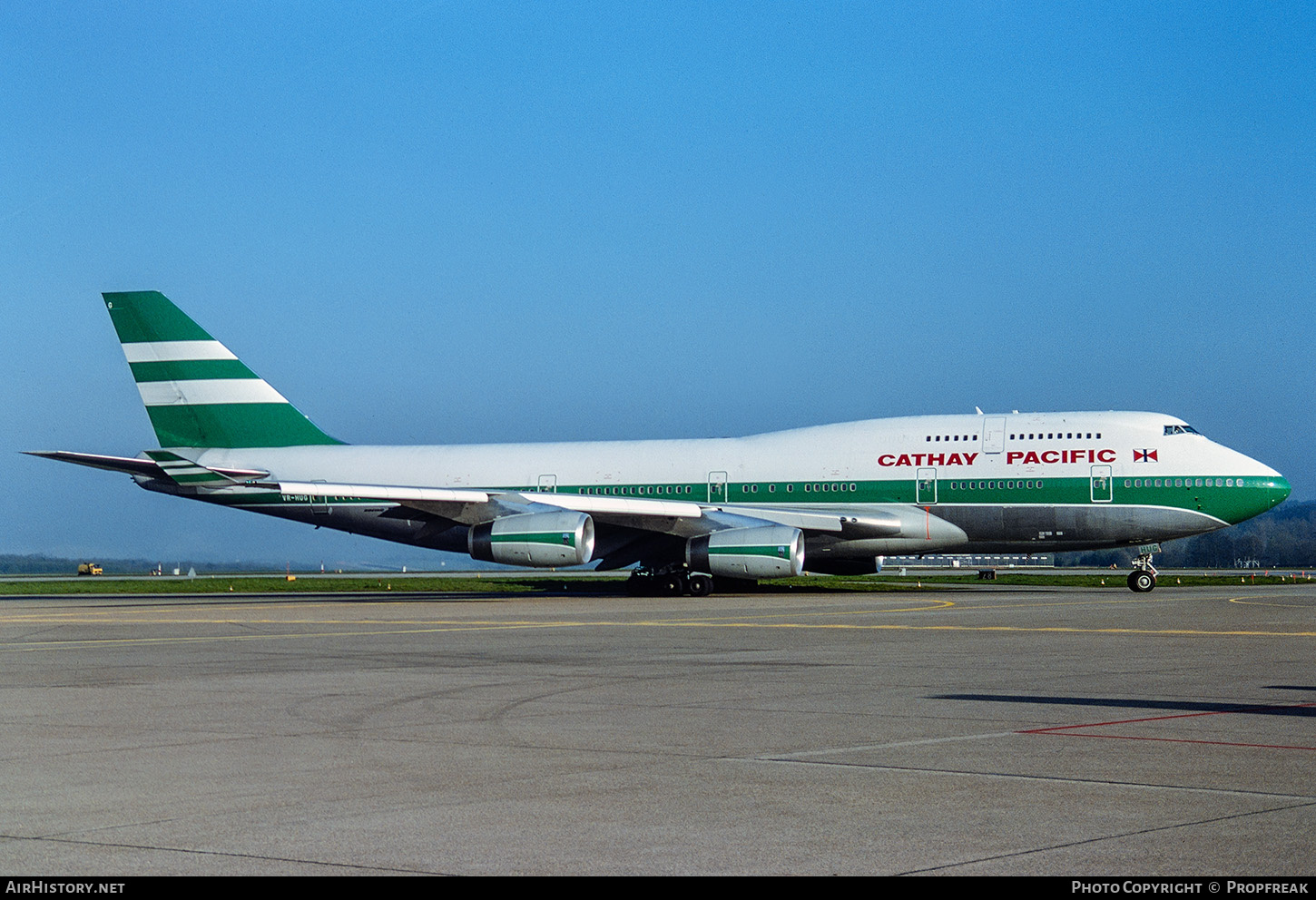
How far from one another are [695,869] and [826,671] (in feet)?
29.8

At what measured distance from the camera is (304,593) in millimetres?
44906

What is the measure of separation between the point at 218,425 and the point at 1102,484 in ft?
85.7

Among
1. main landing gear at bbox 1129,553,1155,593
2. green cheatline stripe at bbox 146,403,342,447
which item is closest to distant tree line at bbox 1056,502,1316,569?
main landing gear at bbox 1129,553,1155,593

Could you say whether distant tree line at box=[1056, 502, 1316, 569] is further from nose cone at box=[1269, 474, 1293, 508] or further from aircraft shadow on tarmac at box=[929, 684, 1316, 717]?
aircraft shadow on tarmac at box=[929, 684, 1316, 717]

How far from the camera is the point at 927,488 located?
36906 millimetres

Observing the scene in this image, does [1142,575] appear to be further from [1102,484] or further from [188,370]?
[188,370]

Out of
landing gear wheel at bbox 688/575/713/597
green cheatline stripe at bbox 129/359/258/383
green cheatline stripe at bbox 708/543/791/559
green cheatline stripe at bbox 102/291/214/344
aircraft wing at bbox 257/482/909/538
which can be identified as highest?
green cheatline stripe at bbox 102/291/214/344

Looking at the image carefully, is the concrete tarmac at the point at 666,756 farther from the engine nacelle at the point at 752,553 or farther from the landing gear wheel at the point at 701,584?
the landing gear wheel at the point at 701,584

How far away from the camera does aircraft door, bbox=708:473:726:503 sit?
1545 inches

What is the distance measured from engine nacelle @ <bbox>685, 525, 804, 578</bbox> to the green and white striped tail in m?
15.2

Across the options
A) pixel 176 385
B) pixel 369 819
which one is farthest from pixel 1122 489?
pixel 369 819

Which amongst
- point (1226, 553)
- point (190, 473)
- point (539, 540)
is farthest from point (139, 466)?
point (1226, 553)

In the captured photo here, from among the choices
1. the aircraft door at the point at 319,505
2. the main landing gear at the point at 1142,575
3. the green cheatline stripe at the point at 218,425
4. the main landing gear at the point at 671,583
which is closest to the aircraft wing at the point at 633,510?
the main landing gear at the point at 671,583
